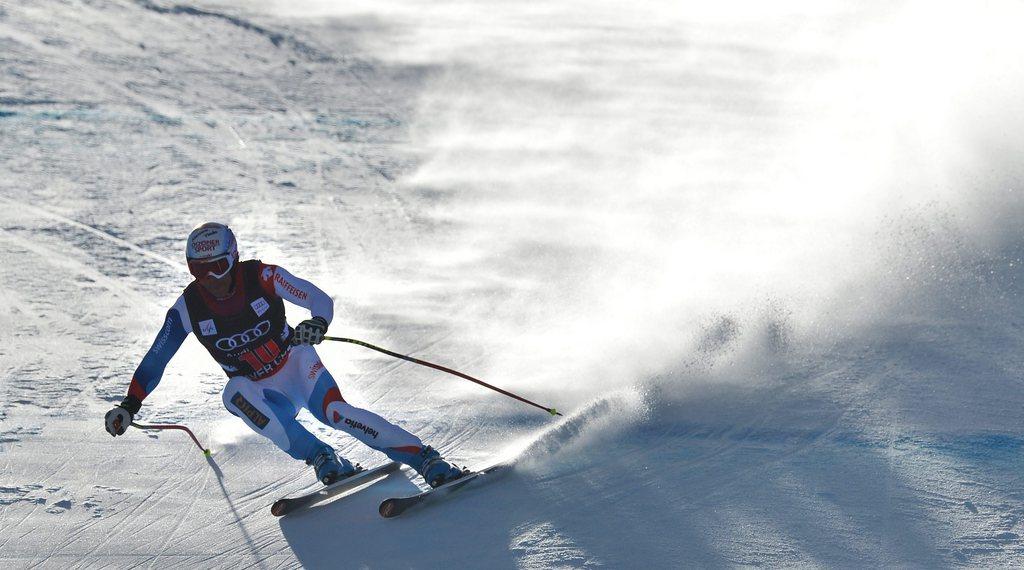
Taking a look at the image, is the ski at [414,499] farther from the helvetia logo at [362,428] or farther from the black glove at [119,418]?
the black glove at [119,418]

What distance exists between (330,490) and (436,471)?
0.63 metres

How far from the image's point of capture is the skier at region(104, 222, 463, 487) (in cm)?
579

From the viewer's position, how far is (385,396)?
7.41 m

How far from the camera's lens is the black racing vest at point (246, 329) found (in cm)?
584

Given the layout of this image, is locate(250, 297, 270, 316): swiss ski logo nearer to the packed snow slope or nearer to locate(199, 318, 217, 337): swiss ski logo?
locate(199, 318, 217, 337): swiss ski logo

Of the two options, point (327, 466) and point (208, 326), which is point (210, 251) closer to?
point (208, 326)

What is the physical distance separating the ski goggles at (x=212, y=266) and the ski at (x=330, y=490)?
4.26 feet

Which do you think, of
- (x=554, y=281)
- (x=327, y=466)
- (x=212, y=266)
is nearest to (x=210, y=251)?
(x=212, y=266)

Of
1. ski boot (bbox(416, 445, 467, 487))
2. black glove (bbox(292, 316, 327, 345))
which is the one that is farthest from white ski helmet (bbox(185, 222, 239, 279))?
ski boot (bbox(416, 445, 467, 487))

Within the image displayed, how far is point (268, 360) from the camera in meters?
6.01

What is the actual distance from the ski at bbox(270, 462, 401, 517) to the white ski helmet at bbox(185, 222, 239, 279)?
4.27ft

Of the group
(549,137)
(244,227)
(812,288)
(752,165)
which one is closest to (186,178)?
(244,227)

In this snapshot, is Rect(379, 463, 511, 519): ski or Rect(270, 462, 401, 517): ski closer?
Rect(379, 463, 511, 519): ski

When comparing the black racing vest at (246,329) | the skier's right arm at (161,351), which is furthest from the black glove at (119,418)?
the black racing vest at (246,329)
